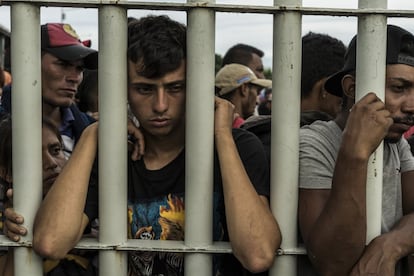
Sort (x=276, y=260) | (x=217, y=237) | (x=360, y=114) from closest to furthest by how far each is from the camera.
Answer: (x=360, y=114), (x=276, y=260), (x=217, y=237)

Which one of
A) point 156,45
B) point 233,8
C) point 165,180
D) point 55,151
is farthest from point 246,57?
point 233,8

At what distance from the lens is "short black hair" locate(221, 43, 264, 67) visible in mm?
6805

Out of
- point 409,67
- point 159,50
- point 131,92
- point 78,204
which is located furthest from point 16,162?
point 409,67

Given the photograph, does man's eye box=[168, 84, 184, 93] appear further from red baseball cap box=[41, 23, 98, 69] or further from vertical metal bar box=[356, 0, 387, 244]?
red baseball cap box=[41, 23, 98, 69]

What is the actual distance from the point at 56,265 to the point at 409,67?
1.32m

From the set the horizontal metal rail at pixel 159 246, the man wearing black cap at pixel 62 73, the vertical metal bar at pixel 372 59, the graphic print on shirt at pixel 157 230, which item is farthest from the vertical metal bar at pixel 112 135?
the man wearing black cap at pixel 62 73

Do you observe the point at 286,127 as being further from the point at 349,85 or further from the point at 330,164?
the point at 349,85

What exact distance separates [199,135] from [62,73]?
2.09 meters

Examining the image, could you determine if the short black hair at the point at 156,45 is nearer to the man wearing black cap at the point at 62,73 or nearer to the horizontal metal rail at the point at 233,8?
the horizontal metal rail at the point at 233,8

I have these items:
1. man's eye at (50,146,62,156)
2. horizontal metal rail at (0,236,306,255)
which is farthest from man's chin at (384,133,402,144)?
man's eye at (50,146,62,156)

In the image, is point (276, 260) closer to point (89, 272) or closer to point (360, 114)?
point (360, 114)

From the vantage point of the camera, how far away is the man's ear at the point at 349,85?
2221 millimetres

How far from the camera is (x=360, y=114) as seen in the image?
1.87 m

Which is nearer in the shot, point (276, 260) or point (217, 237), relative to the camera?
point (276, 260)
